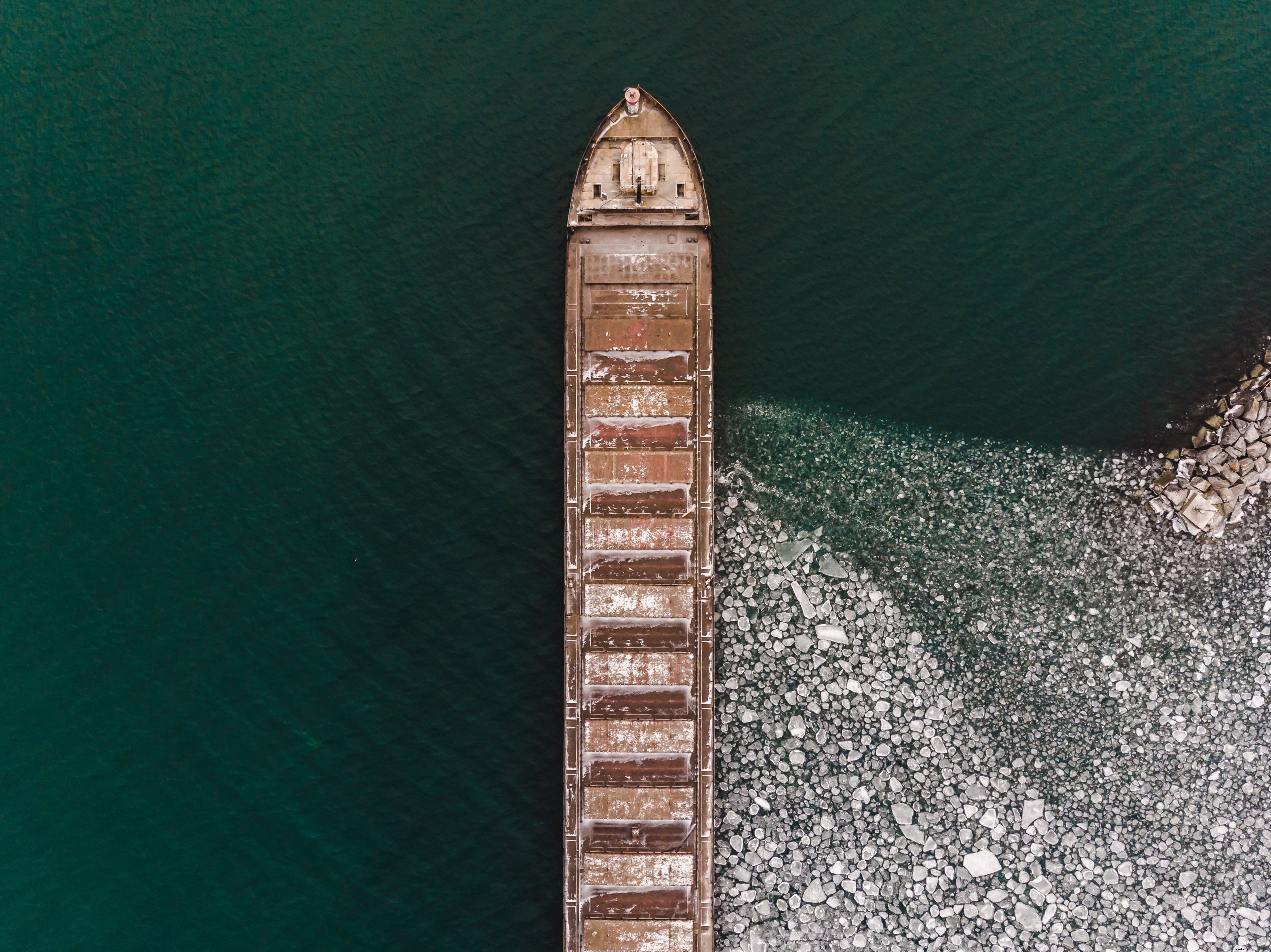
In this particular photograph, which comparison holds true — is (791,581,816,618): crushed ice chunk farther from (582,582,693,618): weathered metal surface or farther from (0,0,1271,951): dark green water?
(0,0,1271,951): dark green water

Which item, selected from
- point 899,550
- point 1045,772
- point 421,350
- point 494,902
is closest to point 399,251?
point 421,350

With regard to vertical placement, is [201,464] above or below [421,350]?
below

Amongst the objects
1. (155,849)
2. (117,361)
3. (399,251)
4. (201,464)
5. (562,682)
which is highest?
(399,251)

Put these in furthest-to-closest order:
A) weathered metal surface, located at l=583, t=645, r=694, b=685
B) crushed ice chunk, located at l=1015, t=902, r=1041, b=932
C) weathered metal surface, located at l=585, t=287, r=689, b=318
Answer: weathered metal surface, located at l=585, t=287, r=689, b=318, crushed ice chunk, located at l=1015, t=902, r=1041, b=932, weathered metal surface, located at l=583, t=645, r=694, b=685

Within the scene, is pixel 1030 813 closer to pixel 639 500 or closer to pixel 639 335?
pixel 639 500

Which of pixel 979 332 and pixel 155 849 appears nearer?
pixel 155 849

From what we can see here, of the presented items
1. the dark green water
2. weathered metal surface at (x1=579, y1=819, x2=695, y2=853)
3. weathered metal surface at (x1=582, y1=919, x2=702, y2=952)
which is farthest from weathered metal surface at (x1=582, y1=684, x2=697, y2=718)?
weathered metal surface at (x1=582, y1=919, x2=702, y2=952)

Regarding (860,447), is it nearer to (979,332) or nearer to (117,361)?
(979,332)

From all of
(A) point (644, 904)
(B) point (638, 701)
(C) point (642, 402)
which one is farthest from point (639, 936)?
(C) point (642, 402)
